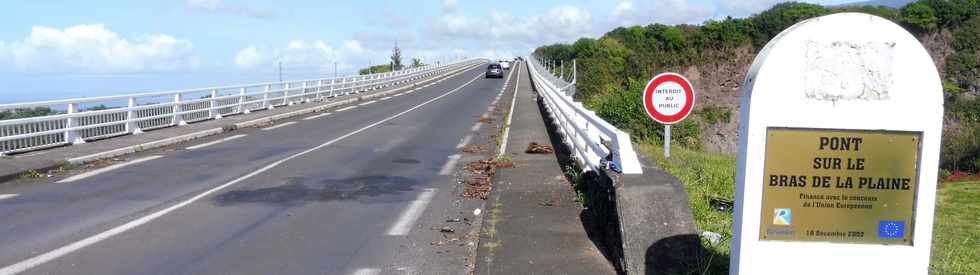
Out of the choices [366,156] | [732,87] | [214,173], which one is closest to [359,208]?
[214,173]

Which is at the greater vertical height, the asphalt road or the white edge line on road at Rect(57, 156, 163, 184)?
the asphalt road

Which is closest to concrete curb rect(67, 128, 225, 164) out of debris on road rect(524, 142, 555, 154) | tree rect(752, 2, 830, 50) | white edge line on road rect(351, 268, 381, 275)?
debris on road rect(524, 142, 555, 154)

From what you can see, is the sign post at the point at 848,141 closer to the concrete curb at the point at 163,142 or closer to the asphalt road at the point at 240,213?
the asphalt road at the point at 240,213

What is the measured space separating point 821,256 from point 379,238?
4.58 metres

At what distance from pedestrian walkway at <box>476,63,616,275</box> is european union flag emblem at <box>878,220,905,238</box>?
2235mm

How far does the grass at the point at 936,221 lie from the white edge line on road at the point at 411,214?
295cm

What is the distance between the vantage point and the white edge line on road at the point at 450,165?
41.1ft

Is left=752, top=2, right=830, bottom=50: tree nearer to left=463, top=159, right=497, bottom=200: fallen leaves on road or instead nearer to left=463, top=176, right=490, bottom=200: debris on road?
left=463, top=159, right=497, bottom=200: fallen leaves on road

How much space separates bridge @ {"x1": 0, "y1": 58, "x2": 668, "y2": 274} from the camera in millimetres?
6672

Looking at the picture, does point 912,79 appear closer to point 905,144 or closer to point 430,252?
point 905,144

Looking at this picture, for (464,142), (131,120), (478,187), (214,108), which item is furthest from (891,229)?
(214,108)

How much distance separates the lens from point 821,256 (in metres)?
3.92

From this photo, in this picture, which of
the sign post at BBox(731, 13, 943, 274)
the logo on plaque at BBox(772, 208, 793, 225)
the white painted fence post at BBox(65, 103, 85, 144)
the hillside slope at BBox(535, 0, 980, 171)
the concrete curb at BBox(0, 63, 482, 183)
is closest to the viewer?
the sign post at BBox(731, 13, 943, 274)

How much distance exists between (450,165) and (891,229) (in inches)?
393
